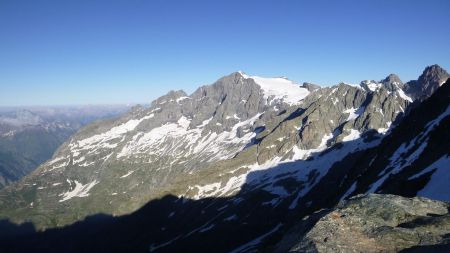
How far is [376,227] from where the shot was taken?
2452 cm

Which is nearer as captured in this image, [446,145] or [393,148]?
[446,145]

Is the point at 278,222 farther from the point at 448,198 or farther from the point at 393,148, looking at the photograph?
the point at 448,198

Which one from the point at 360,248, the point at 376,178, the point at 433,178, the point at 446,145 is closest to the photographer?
the point at 360,248

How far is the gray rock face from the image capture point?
22422mm

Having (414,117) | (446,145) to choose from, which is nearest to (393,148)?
(414,117)

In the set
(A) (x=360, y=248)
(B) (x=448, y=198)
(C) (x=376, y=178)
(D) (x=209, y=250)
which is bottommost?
(D) (x=209, y=250)

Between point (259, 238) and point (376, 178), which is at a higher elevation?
point (376, 178)

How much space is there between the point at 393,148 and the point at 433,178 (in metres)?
77.3

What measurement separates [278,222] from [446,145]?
120589 mm

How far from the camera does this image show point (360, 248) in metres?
22.3

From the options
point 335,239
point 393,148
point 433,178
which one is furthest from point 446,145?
point 335,239

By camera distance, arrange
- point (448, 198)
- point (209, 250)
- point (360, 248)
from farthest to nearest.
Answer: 1. point (209, 250)
2. point (448, 198)
3. point (360, 248)

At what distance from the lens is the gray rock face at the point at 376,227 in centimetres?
2242

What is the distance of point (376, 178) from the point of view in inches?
4641
